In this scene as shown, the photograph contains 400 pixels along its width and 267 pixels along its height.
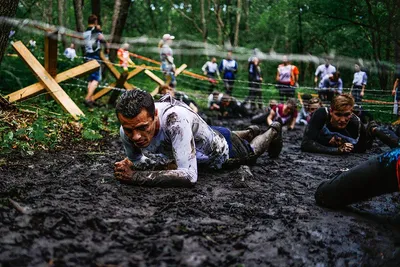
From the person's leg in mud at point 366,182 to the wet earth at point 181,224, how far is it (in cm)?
14

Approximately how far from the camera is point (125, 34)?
92.1 feet

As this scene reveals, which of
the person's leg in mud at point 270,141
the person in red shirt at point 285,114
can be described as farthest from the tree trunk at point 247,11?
the person's leg in mud at point 270,141

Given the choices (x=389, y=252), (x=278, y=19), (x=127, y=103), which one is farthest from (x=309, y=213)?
(x=278, y=19)

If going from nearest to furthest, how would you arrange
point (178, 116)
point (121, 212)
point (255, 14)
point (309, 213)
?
point (121, 212) < point (309, 213) < point (178, 116) < point (255, 14)

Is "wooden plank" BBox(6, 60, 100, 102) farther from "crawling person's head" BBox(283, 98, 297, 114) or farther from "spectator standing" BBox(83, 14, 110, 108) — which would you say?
"crawling person's head" BBox(283, 98, 297, 114)

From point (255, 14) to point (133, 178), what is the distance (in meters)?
25.4

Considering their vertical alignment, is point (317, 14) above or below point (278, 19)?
below

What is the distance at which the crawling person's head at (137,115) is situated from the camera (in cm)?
284

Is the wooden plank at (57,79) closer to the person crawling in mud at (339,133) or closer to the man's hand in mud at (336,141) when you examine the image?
the person crawling in mud at (339,133)

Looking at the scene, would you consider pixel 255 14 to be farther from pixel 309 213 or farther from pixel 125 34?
pixel 309 213

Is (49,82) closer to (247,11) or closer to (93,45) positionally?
(93,45)

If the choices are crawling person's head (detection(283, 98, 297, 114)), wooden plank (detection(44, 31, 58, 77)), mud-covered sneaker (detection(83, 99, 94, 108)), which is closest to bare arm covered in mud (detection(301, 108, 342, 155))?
crawling person's head (detection(283, 98, 297, 114))

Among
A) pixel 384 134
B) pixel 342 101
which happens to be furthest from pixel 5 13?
pixel 384 134

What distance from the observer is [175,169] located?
3.23 metres
